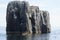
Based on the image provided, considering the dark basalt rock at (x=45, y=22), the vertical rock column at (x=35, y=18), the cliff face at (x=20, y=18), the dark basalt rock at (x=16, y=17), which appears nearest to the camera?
the cliff face at (x=20, y=18)

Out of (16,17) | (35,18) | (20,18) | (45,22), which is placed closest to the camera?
(20,18)

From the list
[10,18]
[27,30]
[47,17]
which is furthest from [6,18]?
[47,17]

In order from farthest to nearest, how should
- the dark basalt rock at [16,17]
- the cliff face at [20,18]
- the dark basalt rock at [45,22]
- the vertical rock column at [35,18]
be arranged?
the dark basalt rock at [45,22] < the vertical rock column at [35,18] < the dark basalt rock at [16,17] < the cliff face at [20,18]

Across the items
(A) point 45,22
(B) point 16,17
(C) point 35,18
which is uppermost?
(B) point 16,17

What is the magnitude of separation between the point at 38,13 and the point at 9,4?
13.5m

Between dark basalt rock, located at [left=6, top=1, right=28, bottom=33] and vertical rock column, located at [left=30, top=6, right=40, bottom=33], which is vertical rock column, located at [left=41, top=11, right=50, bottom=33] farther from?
dark basalt rock, located at [left=6, top=1, right=28, bottom=33]

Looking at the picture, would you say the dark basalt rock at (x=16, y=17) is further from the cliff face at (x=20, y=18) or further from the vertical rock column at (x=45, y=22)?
the vertical rock column at (x=45, y=22)

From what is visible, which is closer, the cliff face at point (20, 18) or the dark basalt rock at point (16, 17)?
the cliff face at point (20, 18)

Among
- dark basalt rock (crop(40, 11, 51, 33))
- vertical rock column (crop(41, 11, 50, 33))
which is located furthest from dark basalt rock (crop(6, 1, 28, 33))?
vertical rock column (crop(41, 11, 50, 33))

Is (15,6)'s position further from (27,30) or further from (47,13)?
Answer: (47,13)

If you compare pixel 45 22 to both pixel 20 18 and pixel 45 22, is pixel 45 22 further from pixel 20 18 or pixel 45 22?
pixel 20 18

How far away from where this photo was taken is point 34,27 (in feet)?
340

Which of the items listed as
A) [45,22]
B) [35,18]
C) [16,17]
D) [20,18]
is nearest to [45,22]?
[45,22]

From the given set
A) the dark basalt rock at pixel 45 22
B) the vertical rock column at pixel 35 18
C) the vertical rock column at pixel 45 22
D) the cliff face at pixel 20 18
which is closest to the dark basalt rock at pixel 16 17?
the cliff face at pixel 20 18
